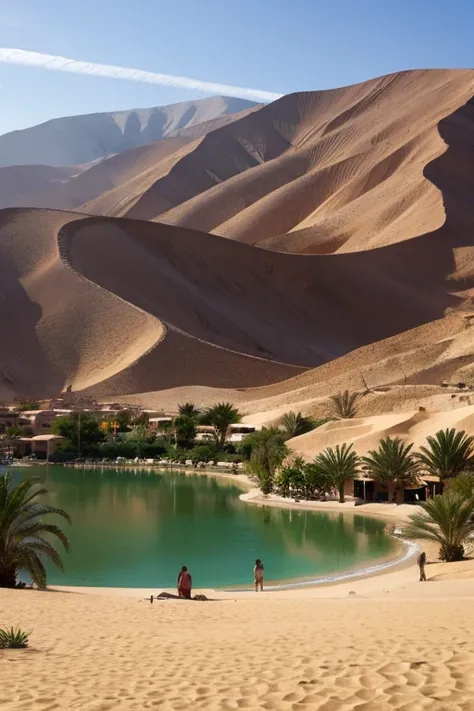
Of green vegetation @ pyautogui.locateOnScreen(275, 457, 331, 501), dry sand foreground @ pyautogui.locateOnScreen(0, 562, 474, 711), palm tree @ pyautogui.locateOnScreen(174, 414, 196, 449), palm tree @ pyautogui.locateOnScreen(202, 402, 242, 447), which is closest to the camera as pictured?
dry sand foreground @ pyautogui.locateOnScreen(0, 562, 474, 711)

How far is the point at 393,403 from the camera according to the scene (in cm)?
4234

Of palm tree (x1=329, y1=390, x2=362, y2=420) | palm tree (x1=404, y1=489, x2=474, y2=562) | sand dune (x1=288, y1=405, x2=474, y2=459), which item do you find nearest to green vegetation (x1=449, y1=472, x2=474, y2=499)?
palm tree (x1=404, y1=489, x2=474, y2=562)

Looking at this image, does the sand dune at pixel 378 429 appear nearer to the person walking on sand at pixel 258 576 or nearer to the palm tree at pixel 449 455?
the palm tree at pixel 449 455

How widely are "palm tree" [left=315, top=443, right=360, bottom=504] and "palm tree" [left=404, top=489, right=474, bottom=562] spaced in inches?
398

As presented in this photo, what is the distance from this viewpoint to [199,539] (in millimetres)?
23422

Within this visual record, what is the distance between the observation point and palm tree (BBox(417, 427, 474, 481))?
27.0 m

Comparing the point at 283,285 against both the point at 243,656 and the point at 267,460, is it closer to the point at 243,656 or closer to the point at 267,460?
the point at 267,460

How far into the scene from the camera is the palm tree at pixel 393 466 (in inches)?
1113

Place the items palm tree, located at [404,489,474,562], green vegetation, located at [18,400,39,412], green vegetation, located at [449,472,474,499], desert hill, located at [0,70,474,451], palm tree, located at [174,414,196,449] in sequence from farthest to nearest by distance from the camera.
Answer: green vegetation, located at [18,400,39,412], desert hill, located at [0,70,474,451], palm tree, located at [174,414,196,449], green vegetation, located at [449,472,474,499], palm tree, located at [404,489,474,562]

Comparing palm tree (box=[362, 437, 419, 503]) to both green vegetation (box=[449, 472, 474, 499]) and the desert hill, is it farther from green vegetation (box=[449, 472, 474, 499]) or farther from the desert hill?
green vegetation (box=[449, 472, 474, 499])

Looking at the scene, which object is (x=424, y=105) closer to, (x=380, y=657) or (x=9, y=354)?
(x=9, y=354)

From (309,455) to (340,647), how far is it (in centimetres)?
2720

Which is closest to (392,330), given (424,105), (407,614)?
(424,105)

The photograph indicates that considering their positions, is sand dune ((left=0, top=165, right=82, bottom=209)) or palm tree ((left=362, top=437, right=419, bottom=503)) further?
sand dune ((left=0, top=165, right=82, bottom=209))
